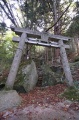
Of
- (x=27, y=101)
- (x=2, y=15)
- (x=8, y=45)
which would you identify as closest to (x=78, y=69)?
(x=27, y=101)

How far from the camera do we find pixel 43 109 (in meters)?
4.07

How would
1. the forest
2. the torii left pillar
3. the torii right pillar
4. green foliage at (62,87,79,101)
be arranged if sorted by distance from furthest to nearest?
the torii right pillar < the torii left pillar < green foliage at (62,87,79,101) < the forest

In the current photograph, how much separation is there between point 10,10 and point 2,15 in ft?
2.28

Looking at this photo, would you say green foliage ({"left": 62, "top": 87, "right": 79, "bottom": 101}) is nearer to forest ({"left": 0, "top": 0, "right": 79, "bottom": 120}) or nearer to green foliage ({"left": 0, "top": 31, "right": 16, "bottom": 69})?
forest ({"left": 0, "top": 0, "right": 79, "bottom": 120})

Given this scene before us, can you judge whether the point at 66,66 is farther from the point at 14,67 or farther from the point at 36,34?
the point at 14,67

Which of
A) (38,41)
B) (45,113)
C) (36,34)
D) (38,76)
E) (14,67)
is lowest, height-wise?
(45,113)

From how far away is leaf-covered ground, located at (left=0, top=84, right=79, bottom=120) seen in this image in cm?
367

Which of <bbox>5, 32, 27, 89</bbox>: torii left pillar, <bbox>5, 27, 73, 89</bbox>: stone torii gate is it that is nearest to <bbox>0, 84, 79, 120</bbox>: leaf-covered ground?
<bbox>5, 32, 27, 89</bbox>: torii left pillar

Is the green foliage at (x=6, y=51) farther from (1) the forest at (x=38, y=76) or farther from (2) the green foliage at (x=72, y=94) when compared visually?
(2) the green foliage at (x=72, y=94)

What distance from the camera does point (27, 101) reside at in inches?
183

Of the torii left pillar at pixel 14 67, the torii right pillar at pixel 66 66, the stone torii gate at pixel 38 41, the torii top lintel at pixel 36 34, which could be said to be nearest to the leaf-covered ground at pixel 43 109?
the torii left pillar at pixel 14 67

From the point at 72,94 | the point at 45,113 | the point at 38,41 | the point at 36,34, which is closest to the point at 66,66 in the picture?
the point at 72,94

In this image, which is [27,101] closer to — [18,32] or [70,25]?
[18,32]

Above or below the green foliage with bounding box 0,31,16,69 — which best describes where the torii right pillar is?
below
